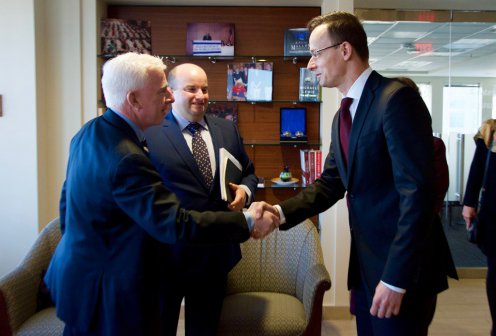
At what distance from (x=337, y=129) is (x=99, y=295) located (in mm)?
1060

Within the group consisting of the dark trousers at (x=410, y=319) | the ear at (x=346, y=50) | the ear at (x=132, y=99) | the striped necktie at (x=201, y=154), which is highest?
the ear at (x=346, y=50)

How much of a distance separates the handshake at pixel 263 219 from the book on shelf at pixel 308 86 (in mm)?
1830

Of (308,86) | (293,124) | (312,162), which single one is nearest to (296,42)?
(308,86)

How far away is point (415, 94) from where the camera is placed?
1.46 meters

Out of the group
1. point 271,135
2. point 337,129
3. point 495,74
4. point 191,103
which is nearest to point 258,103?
point 271,135

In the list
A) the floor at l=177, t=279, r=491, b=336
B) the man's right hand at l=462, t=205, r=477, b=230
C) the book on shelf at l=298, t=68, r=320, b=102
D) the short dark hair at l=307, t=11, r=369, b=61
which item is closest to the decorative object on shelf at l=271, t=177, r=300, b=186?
the book on shelf at l=298, t=68, r=320, b=102

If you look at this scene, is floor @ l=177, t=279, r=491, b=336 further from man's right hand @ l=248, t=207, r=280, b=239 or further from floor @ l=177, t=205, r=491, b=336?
man's right hand @ l=248, t=207, r=280, b=239

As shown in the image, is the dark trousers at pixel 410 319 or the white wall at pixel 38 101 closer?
the dark trousers at pixel 410 319

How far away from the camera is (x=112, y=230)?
1472mm

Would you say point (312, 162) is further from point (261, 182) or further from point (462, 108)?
point (462, 108)

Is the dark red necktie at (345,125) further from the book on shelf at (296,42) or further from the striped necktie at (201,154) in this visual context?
the book on shelf at (296,42)

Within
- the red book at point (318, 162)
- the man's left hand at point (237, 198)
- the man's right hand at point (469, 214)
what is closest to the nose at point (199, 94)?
the man's left hand at point (237, 198)

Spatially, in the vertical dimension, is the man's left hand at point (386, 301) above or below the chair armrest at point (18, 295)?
above

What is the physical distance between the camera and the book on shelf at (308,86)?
12.0 ft
